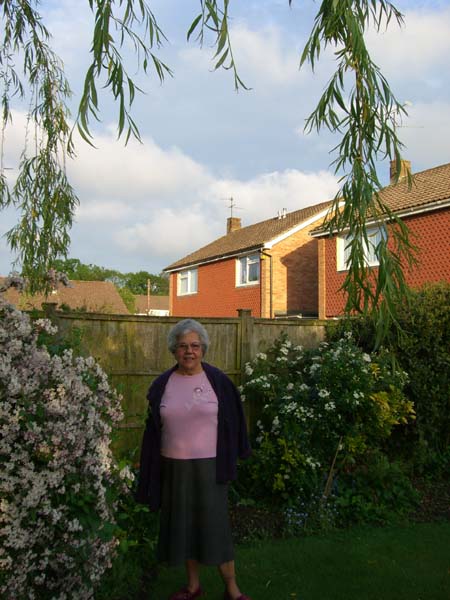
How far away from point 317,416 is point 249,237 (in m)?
21.6

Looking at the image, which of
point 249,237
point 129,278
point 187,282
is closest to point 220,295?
point 249,237

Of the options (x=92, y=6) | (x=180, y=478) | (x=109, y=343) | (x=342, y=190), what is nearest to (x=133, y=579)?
(x=180, y=478)

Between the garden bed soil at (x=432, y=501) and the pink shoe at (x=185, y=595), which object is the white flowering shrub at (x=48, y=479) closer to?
the pink shoe at (x=185, y=595)

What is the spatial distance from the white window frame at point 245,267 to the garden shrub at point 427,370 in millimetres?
17088

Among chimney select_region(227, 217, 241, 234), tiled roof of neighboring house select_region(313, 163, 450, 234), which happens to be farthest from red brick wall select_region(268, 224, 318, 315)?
chimney select_region(227, 217, 241, 234)

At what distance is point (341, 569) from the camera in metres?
4.26

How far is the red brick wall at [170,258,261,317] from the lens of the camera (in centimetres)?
2428

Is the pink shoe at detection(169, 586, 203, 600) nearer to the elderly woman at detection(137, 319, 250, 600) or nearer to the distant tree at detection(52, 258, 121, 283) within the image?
the elderly woman at detection(137, 319, 250, 600)

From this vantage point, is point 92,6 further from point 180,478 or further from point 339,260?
point 339,260

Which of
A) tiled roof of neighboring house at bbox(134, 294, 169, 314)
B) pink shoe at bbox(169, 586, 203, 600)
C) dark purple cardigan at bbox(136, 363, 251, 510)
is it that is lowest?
pink shoe at bbox(169, 586, 203, 600)

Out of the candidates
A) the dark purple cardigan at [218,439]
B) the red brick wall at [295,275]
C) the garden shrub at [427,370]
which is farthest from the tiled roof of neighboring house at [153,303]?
the dark purple cardigan at [218,439]

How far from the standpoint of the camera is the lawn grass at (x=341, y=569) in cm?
387

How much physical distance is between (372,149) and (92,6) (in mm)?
1909

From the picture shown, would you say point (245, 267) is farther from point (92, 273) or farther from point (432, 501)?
point (92, 273)
